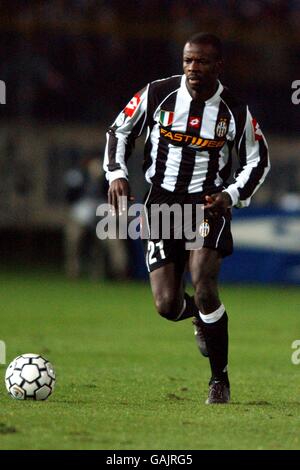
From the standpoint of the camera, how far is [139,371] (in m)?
8.45

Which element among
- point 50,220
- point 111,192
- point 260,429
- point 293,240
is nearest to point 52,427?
point 260,429

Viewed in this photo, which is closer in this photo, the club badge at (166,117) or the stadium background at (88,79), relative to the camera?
the club badge at (166,117)

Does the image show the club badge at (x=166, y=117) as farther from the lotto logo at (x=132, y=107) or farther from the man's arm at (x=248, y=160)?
the man's arm at (x=248, y=160)

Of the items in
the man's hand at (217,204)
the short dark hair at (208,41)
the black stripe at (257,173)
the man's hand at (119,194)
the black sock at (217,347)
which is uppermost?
the short dark hair at (208,41)

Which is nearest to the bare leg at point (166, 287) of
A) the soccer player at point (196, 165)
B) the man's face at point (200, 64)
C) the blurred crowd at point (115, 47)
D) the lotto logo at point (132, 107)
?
the soccer player at point (196, 165)

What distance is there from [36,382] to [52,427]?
1.10m

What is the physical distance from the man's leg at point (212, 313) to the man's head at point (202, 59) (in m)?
0.98

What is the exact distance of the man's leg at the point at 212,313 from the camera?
21.7ft

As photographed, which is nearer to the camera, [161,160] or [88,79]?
[161,160]

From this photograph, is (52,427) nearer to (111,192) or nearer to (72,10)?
(111,192)

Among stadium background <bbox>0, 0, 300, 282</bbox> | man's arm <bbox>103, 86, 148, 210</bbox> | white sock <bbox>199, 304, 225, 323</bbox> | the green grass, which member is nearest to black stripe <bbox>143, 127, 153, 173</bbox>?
man's arm <bbox>103, 86, 148, 210</bbox>

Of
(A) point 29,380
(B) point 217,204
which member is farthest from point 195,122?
(A) point 29,380

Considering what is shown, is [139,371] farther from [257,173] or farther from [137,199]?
[137,199]

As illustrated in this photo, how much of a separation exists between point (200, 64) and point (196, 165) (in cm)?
62
